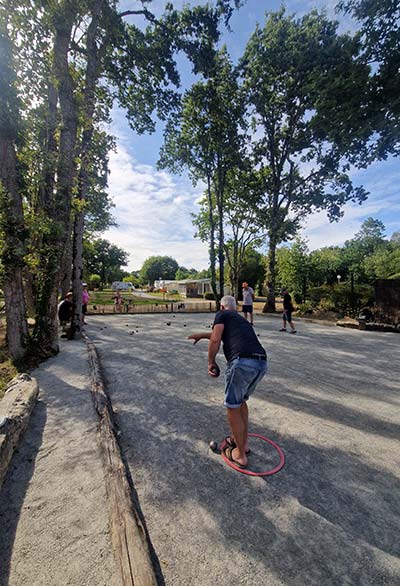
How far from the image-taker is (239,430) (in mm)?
2684

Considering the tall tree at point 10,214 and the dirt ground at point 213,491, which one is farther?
the tall tree at point 10,214

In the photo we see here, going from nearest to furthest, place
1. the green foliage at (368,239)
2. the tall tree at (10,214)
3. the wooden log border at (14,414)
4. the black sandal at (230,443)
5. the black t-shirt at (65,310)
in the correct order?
the wooden log border at (14,414) → the black sandal at (230,443) → the tall tree at (10,214) → the black t-shirt at (65,310) → the green foliage at (368,239)

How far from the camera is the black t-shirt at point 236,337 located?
2650 millimetres

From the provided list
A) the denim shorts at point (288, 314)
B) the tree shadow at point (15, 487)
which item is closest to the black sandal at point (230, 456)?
the tree shadow at point (15, 487)

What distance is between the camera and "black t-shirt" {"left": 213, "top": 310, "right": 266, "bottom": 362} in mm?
2650

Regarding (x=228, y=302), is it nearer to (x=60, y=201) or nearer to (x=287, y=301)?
(x=60, y=201)

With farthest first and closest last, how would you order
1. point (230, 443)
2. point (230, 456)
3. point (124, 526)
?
point (230, 443), point (230, 456), point (124, 526)

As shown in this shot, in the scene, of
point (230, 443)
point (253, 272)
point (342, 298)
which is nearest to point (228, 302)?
point (230, 443)

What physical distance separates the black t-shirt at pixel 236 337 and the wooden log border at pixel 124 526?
1.54 m

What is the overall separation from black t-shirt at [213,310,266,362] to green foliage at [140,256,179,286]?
305ft

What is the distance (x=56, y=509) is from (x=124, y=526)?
77 cm

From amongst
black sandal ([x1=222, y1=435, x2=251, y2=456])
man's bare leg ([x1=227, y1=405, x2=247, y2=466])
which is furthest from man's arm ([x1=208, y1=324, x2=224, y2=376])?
black sandal ([x1=222, y1=435, x2=251, y2=456])

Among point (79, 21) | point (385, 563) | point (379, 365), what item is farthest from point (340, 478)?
point (79, 21)

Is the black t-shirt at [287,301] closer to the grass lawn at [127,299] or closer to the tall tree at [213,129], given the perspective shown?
the tall tree at [213,129]
